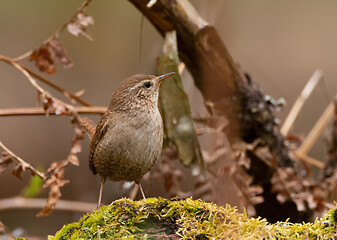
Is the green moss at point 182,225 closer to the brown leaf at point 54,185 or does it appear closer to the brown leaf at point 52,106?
the brown leaf at point 54,185

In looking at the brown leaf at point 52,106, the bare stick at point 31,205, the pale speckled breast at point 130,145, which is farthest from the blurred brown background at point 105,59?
the pale speckled breast at point 130,145

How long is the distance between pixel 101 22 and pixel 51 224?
9.58 feet

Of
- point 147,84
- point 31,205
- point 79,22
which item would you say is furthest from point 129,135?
point 31,205

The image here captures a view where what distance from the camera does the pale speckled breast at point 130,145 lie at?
2482mm

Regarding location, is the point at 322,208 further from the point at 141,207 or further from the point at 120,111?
the point at 141,207

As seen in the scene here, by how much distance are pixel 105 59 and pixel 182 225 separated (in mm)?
5077

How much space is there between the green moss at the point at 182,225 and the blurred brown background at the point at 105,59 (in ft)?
10.9

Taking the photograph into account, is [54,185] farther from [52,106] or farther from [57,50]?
[57,50]

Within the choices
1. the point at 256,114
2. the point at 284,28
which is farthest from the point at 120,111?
the point at 284,28

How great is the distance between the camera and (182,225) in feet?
5.92

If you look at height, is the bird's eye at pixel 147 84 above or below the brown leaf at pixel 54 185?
above

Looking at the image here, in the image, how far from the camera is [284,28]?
6.84 m

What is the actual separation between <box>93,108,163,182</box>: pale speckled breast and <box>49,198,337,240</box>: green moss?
56 centimetres

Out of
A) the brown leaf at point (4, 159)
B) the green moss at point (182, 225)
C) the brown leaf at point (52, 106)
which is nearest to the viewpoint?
the green moss at point (182, 225)
